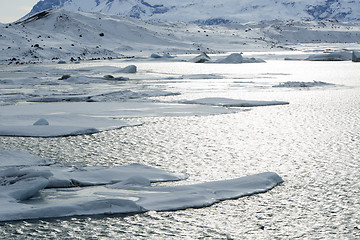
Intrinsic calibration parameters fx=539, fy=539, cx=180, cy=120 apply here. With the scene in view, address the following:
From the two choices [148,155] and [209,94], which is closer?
[148,155]

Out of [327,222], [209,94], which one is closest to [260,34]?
[209,94]

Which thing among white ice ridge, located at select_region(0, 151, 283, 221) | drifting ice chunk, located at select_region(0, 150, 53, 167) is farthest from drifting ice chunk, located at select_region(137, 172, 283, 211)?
drifting ice chunk, located at select_region(0, 150, 53, 167)

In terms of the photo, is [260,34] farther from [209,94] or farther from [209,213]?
[209,213]

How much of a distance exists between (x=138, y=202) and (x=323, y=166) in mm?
1932

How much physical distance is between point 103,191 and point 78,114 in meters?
4.05

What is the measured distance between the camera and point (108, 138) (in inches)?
239

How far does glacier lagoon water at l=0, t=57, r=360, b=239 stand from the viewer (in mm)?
3188

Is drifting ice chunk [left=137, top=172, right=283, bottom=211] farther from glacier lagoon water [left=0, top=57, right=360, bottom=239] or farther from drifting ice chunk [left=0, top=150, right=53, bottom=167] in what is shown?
drifting ice chunk [left=0, top=150, right=53, bottom=167]

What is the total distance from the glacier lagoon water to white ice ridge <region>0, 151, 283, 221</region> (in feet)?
0.31

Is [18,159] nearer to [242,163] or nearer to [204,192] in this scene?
[204,192]

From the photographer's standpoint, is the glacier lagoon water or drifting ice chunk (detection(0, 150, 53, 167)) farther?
drifting ice chunk (detection(0, 150, 53, 167))

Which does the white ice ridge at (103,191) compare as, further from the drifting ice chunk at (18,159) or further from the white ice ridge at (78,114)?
the white ice ridge at (78,114)

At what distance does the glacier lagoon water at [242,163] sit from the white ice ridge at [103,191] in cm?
10

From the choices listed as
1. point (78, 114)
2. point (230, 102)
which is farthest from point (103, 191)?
point (230, 102)
